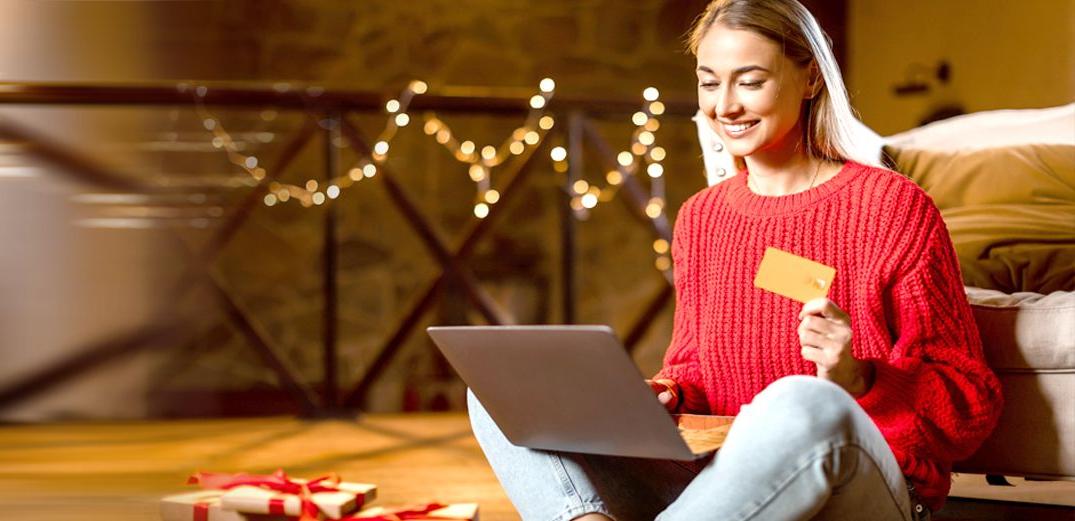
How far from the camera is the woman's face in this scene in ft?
4.43

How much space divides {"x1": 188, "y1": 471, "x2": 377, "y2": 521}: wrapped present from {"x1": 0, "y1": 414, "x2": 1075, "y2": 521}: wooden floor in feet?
0.58

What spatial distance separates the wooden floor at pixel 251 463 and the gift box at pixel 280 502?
0.26 m

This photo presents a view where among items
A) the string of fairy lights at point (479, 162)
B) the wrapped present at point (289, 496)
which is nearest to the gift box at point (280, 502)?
the wrapped present at point (289, 496)

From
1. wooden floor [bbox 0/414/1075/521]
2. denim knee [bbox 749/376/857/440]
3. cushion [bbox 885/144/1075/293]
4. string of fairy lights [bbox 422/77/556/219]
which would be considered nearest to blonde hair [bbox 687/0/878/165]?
denim knee [bbox 749/376/857/440]

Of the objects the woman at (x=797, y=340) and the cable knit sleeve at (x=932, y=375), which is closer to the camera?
the woman at (x=797, y=340)

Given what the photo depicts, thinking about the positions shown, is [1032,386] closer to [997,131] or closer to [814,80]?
[814,80]

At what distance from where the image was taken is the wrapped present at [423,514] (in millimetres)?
1712

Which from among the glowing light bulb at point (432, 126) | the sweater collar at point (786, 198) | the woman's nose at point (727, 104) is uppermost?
the glowing light bulb at point (432, 126)

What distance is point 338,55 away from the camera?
445cm

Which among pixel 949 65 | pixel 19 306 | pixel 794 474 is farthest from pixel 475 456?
pixel 949 65

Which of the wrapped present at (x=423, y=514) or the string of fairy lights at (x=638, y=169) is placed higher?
the string of fairy lights at (x=638, y=169)

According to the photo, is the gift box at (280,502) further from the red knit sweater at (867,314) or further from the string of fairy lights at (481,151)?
the string of fairy lights at (481,151)

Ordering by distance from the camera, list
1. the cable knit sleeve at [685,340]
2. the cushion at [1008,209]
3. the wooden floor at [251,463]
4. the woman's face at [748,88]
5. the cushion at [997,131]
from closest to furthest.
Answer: the woman's face at [748,88] < the cable knit sleeve at [685,340] < the cushion at [1008,209] < the wooden floor at [251,463] < the cushion at [997,131]

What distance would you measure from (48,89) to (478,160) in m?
1.62
